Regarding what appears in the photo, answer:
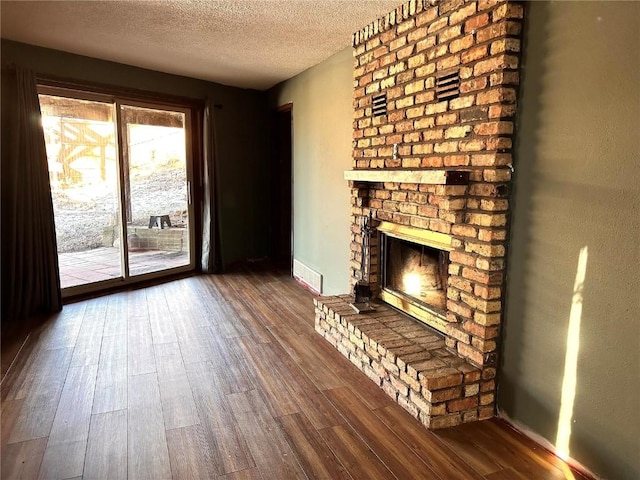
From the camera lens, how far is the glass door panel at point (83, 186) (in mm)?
4117

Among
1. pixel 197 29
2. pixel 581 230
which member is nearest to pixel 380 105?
pixel 197 29

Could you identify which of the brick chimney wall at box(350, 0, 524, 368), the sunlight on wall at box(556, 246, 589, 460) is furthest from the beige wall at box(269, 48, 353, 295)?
the sunlight on wall at box(556, 246, 589, 460)

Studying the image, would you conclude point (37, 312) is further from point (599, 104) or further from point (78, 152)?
point (599, 104)

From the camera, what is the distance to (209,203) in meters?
5.26

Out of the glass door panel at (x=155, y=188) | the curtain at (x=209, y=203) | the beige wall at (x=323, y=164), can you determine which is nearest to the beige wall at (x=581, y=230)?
the beige wall at (x=323, y=164)

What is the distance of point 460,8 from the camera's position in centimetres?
226

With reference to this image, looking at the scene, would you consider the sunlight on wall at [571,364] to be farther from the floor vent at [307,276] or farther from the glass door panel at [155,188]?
the glass door panel at [155,188]

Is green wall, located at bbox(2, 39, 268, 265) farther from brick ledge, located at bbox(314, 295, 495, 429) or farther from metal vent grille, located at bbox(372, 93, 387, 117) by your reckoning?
brick ledge, located at bbox(314, 295, 495, 429)

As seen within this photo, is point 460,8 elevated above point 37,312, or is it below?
above

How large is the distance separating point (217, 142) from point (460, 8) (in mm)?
3788

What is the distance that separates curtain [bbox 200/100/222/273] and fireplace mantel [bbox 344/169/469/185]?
8.14 ft

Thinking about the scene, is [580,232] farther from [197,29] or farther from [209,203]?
[209,203]

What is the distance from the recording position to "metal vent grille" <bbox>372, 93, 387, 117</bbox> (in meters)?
2.99

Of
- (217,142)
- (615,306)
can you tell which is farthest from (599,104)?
(217,142)
